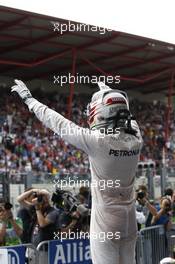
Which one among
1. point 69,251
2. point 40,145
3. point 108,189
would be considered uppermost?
point 40,145

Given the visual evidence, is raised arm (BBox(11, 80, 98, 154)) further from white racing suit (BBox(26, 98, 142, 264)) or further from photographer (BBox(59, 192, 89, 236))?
photographer (BBox(59, 192, 89, 236))

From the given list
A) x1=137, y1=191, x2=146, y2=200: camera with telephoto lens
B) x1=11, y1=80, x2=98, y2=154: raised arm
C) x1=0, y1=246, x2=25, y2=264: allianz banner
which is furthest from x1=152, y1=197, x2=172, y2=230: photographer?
x1=11, y1=80, x2=98, y2=154: raised arm

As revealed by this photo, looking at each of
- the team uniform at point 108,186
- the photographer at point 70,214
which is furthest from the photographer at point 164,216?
the team uniform at point 108,186

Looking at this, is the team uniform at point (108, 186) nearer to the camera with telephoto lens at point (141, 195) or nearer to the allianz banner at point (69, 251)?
the allianz banner at point (69, 251)

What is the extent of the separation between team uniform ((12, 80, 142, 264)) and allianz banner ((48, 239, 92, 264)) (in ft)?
8.55

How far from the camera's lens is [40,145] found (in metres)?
24.9

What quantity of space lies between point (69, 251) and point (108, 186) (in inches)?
119

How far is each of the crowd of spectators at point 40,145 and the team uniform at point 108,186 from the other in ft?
51.9

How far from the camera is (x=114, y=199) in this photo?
4141 millimetres

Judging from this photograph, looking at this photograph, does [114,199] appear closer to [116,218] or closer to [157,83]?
[116,218]

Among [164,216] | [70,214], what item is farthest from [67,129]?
[164,216]

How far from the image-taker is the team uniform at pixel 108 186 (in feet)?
13.3

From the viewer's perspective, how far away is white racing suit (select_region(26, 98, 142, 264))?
4074 millimetres

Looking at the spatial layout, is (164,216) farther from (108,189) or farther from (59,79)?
(59,79)
